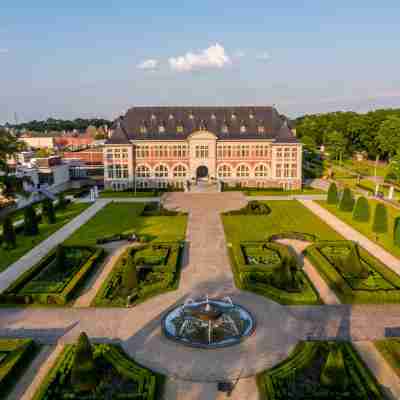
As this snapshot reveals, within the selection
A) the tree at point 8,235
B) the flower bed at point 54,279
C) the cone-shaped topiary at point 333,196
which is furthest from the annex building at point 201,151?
the flower bed at point 54,279

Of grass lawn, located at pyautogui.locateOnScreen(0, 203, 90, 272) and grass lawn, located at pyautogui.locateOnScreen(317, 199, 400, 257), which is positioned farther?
grass lawn, located at pyautogui.locateOnScreen(317, 199, 400, 257)

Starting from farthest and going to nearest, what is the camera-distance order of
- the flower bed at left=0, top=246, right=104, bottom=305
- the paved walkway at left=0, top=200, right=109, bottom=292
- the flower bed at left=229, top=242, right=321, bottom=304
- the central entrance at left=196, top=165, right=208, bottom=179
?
the central entrance at left=196, top=165, right=208, bottom=179, the paved walkway at left=0, top=200, right=109, bottom=292, the flower bed at left=229, top=242, right=321, bottom=304, the flower bed at left=0, top=246, right=104, bottom=305

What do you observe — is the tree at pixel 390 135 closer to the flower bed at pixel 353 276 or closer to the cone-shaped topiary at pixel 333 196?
the cone-shaped topiary at pixel 333 196

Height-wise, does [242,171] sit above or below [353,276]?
above

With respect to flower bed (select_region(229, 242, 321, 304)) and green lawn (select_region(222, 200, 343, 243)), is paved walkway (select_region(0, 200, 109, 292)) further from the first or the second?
green lawn (select_region(222, 200, 343, 243))

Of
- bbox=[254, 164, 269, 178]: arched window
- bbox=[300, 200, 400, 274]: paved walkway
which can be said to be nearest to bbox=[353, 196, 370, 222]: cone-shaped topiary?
bbox=[300, 200, 400, 274]: paved walkway

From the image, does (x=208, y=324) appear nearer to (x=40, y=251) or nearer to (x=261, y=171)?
(x=40, y=251)

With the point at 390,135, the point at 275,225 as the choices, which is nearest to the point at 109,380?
the point at 275,225
